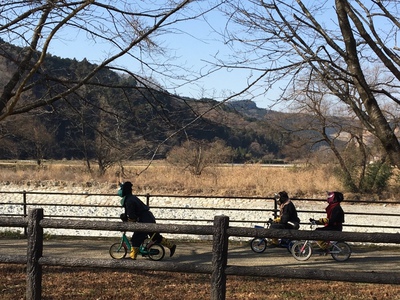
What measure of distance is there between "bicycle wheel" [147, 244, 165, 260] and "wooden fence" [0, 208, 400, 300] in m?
4.65

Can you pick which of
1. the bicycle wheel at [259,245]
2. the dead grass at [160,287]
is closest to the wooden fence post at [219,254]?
the dead grass at [160,287]

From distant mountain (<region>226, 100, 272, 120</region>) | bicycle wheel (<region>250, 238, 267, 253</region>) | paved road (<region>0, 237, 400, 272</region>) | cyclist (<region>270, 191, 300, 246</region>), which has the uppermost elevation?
distant mountain (<region>226, 100, 272, 120</region>)

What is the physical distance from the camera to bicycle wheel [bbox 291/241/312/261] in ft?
34.4

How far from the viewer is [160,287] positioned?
7605mm

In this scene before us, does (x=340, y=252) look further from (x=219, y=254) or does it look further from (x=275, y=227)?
(x=219, y=254)

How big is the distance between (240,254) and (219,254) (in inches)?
249

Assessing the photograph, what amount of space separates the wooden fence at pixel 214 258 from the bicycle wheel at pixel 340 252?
5.77 metres

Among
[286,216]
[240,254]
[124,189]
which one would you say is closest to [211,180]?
[240,254]

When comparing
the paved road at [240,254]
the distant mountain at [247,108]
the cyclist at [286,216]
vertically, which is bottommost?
the paved road at [240,254]

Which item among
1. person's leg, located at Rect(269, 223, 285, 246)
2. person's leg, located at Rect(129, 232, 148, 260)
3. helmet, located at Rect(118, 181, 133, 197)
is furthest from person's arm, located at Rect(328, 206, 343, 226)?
helmet, located at Rect(118, 181, 133, 197)

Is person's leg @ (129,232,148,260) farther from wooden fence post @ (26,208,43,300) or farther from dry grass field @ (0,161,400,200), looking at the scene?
dry grass field @ (0,161,400,200)

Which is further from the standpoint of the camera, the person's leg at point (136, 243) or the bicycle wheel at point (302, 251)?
the bicycle wheel at point (302, 251)

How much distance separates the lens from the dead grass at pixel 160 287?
23.0ft

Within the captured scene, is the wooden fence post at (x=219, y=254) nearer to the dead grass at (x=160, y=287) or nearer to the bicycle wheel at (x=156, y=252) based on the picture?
the dead grass at (x=160, y=287)
